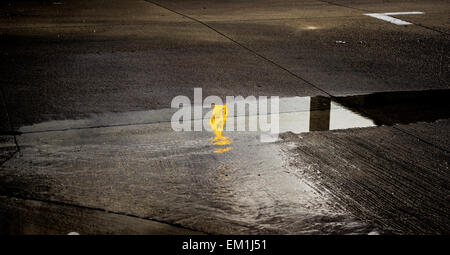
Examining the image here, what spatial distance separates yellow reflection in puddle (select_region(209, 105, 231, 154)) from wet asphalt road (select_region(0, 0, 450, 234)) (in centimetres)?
10

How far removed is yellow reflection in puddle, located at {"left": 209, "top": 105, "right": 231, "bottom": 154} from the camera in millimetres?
4902

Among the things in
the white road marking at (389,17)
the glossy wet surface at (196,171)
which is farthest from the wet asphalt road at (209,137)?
the white road marking at (389,17)

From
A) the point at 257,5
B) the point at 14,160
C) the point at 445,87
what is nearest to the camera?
the point at 14,160

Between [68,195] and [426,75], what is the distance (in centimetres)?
514

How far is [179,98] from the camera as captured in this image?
6.02 m

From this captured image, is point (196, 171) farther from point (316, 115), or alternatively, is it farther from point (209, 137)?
point (316, 115)

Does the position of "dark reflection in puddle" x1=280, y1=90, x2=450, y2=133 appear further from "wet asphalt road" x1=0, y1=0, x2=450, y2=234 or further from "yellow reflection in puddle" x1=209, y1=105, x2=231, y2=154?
"yellow reflection in puddle" x1=209, y1=105, x2=231, y2=154

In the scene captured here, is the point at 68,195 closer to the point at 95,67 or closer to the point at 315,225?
the point at 315,225

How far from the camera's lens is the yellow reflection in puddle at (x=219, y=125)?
4.90 m

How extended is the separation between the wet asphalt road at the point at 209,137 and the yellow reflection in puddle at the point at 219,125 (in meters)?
0.10

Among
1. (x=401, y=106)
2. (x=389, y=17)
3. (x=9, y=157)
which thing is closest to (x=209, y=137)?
(x=9, y=157)

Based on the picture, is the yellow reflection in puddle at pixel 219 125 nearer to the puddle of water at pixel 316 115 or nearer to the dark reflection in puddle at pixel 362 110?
the puddle of water at pixel 316 115
